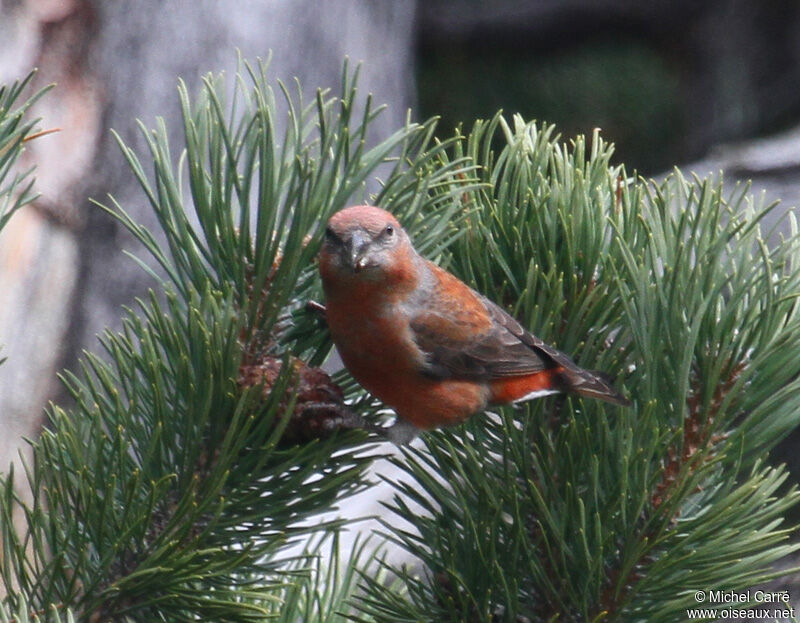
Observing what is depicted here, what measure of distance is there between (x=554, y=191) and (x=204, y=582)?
1.24 feet

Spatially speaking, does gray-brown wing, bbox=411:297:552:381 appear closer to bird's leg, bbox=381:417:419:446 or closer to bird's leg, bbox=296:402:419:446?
bird's leg, bbox=381:417:419:446

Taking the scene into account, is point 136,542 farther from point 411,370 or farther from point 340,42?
point 340,42

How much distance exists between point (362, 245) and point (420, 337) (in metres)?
0.27

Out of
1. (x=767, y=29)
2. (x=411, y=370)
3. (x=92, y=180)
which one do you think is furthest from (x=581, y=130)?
(x=411, y=370)

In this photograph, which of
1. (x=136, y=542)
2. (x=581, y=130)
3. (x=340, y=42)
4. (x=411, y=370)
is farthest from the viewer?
(x=581, y=130)

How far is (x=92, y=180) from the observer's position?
2084 mm

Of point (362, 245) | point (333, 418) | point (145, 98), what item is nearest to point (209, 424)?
point (333, 418)

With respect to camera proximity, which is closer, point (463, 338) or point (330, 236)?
point (330, 236)

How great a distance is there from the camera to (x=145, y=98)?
2.09 meters

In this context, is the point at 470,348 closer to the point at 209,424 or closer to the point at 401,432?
the point at 401,432

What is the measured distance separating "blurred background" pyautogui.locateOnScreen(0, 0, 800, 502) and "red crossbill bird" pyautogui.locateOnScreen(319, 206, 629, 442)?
1.04 meters

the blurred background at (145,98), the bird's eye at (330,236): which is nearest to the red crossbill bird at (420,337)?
the bird's eye at (330,236)

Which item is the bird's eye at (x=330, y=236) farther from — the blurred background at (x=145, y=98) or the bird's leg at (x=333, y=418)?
the blurred background at (x=145, y=98)

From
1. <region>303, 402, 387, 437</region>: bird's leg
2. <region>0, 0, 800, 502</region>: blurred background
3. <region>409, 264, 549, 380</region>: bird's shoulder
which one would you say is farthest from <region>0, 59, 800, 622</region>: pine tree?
<region>0, 0, 800, 502</region>: blurred background
